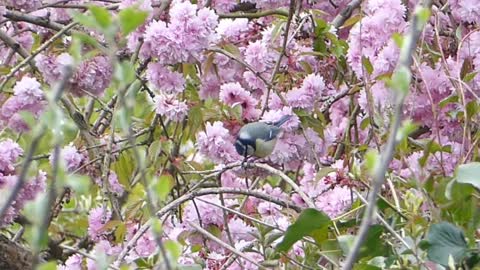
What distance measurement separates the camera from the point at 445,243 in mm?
1123

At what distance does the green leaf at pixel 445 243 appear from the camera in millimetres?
1113

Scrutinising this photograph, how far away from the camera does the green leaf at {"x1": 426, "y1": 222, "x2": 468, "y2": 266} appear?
3.65 ft

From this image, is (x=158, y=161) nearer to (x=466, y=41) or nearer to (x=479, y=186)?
(x=466, y=41)

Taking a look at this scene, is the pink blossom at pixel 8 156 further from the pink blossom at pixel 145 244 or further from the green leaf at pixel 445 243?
the green leaf at pixel 445 243

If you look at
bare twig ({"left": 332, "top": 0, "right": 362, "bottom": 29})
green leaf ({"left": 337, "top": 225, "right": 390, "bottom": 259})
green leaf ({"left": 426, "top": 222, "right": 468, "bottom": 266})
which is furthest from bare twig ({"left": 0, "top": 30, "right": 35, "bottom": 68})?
green leaf ({"left": 426, "top": 222, "right": 468, "bottom": 266})

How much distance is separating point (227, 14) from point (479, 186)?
112cm

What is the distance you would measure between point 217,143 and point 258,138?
124 millimetres

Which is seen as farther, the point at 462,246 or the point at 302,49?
the point at 302,49

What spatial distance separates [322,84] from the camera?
195 cm

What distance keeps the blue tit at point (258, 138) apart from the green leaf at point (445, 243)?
27.7 inches

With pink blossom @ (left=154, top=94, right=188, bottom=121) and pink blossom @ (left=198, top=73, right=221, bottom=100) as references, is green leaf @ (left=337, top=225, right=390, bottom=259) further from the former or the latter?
pink blossom @ (left=198, top=73, right=221, bottom=100)

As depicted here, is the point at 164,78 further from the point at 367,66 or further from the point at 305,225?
the point at 305,225

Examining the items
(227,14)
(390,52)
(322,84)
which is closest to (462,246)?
(390,52)

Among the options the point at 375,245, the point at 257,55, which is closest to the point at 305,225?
the point at 375,245
